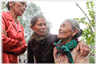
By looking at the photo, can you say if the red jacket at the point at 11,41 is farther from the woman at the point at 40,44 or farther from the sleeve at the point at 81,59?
the sleeve at the point at 81,59

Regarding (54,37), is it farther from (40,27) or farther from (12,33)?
(12,33)

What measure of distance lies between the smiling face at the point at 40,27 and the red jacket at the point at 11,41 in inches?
8.7

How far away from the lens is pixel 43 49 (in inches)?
62.5

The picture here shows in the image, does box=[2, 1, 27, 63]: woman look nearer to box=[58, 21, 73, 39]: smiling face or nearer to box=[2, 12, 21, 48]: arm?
box=[2, 12, 21, 48]: arm

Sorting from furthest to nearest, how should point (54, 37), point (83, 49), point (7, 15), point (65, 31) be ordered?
point (54, 37), point (7, 15), point (65, 31), point (83, 49)

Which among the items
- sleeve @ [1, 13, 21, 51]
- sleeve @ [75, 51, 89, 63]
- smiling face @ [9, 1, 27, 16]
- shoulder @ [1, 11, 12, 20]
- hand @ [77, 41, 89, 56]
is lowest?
sleeve @ [75, 51, 89, 63]

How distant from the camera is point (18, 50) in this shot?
145 cm

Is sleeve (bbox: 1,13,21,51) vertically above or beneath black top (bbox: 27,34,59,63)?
above

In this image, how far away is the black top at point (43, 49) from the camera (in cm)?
158

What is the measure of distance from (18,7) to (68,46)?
2.71ft

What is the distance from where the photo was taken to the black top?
5.19 feet

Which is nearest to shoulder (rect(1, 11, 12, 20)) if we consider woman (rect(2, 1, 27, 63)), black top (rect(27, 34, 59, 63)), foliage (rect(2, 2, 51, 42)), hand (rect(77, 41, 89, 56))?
woman (rect(2, 1, 27, 63))

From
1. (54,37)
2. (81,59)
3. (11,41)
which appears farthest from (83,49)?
(11,41)

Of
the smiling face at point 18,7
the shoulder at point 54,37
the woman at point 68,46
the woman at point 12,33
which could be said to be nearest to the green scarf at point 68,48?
the woman at point 68,46
